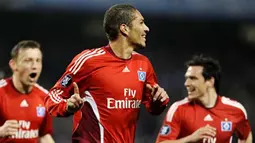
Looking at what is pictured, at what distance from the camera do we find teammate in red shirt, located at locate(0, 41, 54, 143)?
6.08 meters

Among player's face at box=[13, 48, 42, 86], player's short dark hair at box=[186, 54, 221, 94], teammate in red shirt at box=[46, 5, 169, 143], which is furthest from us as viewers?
player's short dark hair at box=[186, 54, 221, 94]

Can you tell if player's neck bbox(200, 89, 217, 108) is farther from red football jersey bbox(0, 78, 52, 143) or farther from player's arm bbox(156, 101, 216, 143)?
red football jersey bbox(0, 78, 52, 143)

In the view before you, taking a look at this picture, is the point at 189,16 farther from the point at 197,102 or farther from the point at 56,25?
the point at 197,102

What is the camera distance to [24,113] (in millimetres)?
6164

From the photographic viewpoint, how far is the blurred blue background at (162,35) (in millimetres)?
12500

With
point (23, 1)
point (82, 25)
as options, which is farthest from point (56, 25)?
point (23, 1)

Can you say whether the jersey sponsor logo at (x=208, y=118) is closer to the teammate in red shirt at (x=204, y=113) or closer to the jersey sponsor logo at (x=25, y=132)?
the teammate in red shirt at (x=204, y=113)

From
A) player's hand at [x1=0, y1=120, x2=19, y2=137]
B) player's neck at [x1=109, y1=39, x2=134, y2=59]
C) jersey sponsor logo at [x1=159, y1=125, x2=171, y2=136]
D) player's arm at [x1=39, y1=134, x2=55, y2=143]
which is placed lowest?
player's arm at [x1=39, y1=134, x2=55, y2=143]

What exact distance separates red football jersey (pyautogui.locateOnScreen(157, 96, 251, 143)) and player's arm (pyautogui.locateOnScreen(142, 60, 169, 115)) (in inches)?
49.5

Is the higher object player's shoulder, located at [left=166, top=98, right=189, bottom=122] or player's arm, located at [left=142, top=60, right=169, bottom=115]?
player's arm, located at [left=142, top=60, right=169, bottom=115]

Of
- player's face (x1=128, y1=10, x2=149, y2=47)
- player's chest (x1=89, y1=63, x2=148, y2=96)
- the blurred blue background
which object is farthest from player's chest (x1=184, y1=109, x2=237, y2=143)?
the blurred blue background

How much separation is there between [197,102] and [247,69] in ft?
24.4

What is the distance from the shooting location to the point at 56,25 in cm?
1399

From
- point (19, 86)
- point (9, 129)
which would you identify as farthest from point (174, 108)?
point (9, 129)
